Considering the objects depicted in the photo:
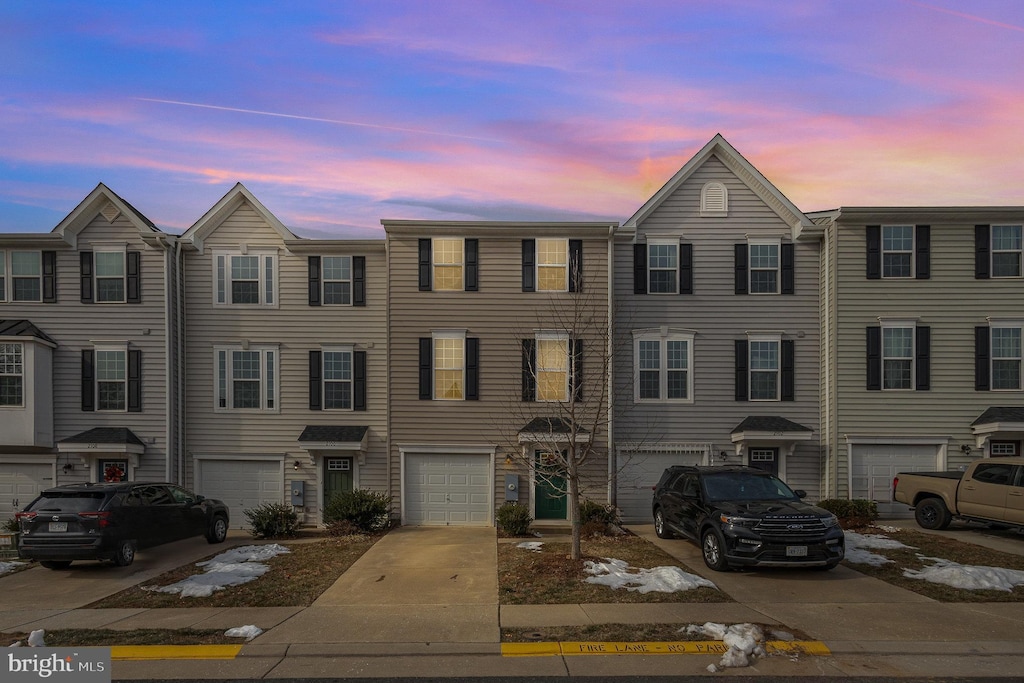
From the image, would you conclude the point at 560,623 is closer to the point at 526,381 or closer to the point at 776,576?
Result: the point at 776,576

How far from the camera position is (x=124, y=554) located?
514 inches

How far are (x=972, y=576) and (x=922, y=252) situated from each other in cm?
1082

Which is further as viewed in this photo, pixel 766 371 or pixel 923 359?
pixel 766 371

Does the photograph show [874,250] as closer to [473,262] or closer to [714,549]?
[473,262]

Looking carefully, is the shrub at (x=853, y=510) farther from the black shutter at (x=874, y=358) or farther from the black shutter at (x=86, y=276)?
the black shutter at (x=86, y=276)

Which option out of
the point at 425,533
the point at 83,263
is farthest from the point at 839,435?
the point at 83,263

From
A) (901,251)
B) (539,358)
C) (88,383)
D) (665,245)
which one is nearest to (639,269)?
(665,245)

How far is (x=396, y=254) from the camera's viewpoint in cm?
1928

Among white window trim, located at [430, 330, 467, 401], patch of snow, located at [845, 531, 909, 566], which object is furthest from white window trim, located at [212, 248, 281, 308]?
patch of snow, located at [845, 531, 909, 566]

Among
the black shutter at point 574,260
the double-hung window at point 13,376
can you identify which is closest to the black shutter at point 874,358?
the black shutter at point 574,260

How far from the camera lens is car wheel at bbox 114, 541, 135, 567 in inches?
509

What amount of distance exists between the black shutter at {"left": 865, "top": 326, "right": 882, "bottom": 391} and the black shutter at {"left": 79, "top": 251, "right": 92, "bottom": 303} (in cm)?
2148

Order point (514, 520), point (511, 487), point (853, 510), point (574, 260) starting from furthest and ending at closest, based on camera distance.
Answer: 1. point (574, 260)
2. point (511, 487)
3. point (853, 510)
4. point (514, 520)

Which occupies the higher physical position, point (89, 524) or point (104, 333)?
point (104, 333)
